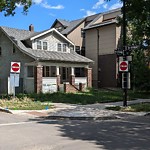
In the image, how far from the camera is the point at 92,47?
40156 mm

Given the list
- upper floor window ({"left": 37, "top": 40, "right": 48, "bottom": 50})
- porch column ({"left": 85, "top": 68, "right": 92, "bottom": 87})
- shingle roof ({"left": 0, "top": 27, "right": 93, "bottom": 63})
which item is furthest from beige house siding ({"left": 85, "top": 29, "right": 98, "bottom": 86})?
upper floor window ({"left": 37, "top": 40, "right": 48, "bottom": 50})

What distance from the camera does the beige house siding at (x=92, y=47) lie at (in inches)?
1556

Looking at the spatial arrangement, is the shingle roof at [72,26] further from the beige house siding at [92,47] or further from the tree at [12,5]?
the tree at [12,5]

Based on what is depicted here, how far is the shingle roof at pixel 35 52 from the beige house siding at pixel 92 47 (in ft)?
11.9

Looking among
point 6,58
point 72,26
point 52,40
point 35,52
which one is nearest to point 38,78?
point 35,52

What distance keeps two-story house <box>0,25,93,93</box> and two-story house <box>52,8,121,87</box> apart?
263 centimetres

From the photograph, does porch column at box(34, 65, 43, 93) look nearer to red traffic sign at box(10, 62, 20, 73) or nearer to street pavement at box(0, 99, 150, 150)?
red traffic sign at box(10, 62, 20, 73)

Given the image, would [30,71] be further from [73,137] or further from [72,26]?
[73,137]

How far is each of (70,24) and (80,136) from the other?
36208 mm

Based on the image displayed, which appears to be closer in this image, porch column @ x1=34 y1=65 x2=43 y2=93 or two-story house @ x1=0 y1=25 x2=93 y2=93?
porch column @ x1=34 y1=65 x2=43 y2=93

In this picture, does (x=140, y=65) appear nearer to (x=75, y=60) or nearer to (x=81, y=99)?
(x=75, y=60)

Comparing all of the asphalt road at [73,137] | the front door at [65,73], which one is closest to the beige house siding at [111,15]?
the front door at [65,73]

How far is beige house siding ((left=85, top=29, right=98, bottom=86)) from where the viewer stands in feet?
130

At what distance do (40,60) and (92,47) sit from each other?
1034cm
